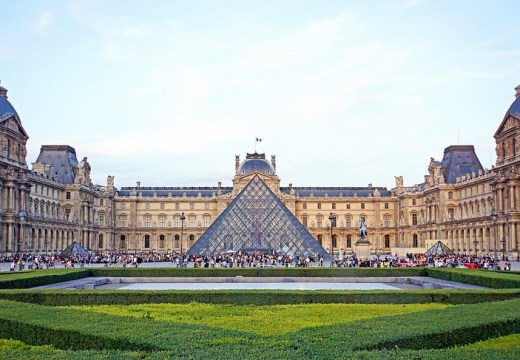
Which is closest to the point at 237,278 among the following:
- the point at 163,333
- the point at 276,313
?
the point at 276,313

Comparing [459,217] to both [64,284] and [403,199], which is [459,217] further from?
[64,284]

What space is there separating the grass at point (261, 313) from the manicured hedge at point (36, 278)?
6.31 m

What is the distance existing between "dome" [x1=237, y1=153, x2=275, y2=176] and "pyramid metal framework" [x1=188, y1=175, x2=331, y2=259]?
34337 millimetres

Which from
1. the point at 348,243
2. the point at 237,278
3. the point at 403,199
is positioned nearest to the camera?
the point at 237,278

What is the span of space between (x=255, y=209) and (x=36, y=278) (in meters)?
28.7

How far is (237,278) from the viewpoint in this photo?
26.2m

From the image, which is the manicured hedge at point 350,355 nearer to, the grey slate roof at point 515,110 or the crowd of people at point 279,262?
the crowd of people at point 279,262

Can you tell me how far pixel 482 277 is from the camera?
2112 cm

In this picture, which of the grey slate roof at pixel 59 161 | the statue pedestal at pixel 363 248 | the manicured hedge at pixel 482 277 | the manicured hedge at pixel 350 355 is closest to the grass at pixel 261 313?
the manicured hedge at pixel 350 355

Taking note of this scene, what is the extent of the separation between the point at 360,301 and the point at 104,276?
1558cm

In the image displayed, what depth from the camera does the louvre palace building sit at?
157 feet

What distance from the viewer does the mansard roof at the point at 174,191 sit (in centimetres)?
8819

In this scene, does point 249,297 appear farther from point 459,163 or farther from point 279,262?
point 459,163

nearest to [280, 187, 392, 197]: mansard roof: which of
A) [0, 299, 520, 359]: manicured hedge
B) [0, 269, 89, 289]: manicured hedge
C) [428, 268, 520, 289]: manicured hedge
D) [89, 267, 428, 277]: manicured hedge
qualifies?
[89, 267, 428, 277]: manicured hedge
